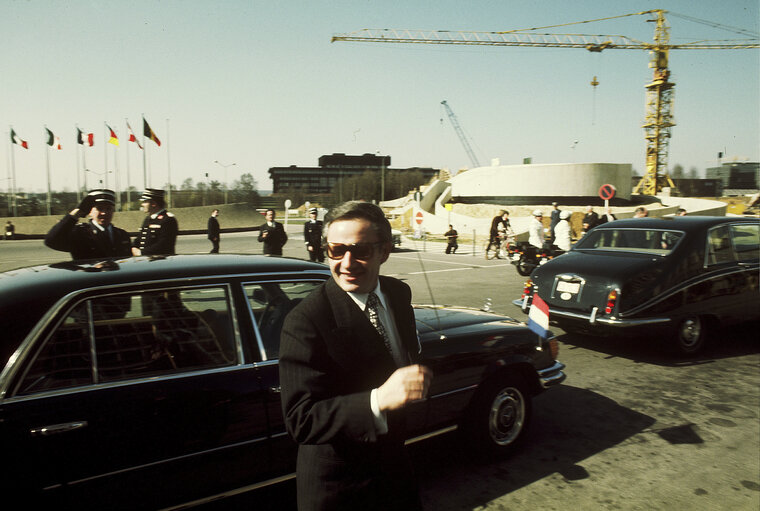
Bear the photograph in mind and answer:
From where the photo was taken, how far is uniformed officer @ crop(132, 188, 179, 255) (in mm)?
6770

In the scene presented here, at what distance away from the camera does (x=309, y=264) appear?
3.12m

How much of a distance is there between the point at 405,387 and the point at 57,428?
65.7 inches

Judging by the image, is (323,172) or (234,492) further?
(323,172)

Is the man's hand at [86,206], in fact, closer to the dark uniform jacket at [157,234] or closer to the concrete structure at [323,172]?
the dark uniform jacket at [157,234]

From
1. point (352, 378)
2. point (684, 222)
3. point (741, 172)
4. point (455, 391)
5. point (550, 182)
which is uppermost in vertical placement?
point (741, 172)

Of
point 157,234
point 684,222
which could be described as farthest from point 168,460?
point 684,222

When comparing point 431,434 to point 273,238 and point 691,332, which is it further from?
point 273,238

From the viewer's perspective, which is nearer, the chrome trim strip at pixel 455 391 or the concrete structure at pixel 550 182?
the chrome trim strip at pixel 455 391

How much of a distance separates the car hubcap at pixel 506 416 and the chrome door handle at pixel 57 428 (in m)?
2.60

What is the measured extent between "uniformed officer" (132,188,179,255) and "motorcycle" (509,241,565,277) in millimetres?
10479

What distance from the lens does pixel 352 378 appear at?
4.97ft

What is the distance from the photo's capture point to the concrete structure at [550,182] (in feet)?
154

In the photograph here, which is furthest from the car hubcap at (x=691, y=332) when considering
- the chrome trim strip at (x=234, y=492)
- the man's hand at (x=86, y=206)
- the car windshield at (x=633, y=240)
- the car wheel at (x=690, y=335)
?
the man's hand at (x=86, y=206)

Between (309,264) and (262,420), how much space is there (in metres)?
0.98
